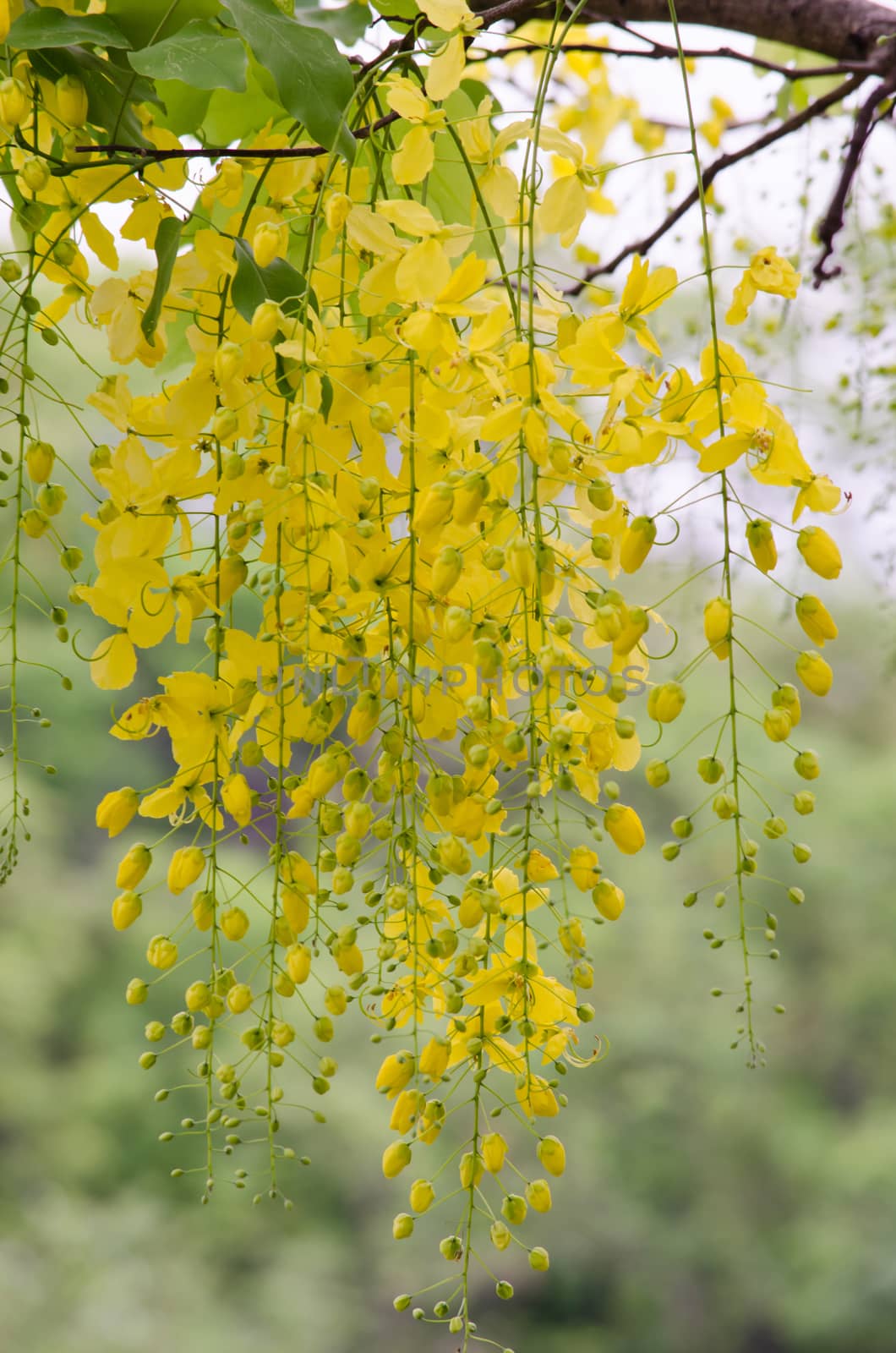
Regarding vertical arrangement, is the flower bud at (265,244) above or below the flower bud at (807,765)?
above

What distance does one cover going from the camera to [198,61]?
0.91 feet

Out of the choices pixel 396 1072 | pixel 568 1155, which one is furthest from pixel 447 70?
pixel 568 1155

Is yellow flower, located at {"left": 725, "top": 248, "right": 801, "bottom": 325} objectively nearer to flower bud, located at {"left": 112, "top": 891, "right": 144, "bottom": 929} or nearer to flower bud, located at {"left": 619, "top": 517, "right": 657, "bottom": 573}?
flower bud, located at {"left": 619, "top": 517, "right": 657, "bottom": 573}

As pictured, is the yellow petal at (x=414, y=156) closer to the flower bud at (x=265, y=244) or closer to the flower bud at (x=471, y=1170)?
the flower bud at (x=265, y=244)

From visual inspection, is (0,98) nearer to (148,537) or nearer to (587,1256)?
(148,537)

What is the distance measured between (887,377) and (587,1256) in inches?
62.7

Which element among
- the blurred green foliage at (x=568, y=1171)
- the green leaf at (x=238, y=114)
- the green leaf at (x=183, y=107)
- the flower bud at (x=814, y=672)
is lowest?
the blurred green foliage at (x=568, y=1171)

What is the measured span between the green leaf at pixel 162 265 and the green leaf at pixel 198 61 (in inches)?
1.2

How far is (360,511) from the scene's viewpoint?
281 millimetres

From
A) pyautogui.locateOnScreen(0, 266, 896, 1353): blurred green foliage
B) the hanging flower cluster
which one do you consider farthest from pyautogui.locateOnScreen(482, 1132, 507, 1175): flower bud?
pyautogui.locateOnScreen(0, 266, 896, 1353): blurred green foliage

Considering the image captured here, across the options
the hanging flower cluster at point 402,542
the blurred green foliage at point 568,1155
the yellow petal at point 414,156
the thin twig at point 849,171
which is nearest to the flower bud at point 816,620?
the hanging flower cluster at point 402,542

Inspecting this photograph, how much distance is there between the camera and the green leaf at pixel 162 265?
0.28 m

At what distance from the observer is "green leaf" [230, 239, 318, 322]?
28 cm

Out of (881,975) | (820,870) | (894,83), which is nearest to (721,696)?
(820,870)
